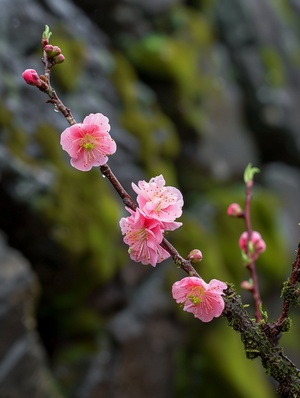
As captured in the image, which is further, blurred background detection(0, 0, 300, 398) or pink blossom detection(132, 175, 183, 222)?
blurred background detection(0, 0, 300, 398)

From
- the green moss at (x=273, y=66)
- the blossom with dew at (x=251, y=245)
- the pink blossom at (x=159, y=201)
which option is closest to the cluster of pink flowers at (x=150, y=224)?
the pink blossom at (x=159, y=201)

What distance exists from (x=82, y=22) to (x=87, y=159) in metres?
3.62

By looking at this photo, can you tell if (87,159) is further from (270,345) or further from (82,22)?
(82,22)

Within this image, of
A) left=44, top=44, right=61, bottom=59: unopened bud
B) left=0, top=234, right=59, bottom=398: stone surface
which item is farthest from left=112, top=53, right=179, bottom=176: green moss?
left=44, top=44, right=61, bottom=59: unopened bud

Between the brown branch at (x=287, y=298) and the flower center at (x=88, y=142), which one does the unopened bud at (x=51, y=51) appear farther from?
the brown branch at (x=287, y=298)

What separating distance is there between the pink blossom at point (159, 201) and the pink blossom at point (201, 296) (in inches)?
3.4

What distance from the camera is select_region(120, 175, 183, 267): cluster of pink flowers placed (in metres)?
0.69

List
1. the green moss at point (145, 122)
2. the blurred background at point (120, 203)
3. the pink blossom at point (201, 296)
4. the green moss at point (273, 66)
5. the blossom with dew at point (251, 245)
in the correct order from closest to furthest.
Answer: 1. the pink blossom at point (201, 296)
2. the blossom with dew at point (251, 245)
3. the blurred background at point (120, 203)
4. the green moss at point (145, 122)
5. the green moss at point (273, 66)

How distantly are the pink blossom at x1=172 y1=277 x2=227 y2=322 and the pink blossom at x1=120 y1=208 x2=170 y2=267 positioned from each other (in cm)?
5

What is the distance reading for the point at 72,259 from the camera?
2820mm

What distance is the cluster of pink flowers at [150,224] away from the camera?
69cm

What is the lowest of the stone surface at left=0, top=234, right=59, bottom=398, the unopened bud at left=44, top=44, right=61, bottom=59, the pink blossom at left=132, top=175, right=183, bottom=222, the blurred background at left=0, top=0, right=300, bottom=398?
the pink blossom at left=132, top=175, right=183, bottom=222

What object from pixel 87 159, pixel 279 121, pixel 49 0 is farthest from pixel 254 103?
pixel 87 159

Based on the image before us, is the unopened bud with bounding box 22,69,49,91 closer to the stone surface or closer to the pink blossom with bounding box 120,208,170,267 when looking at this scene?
the pink blossom with bounding box 120,208,170,267
